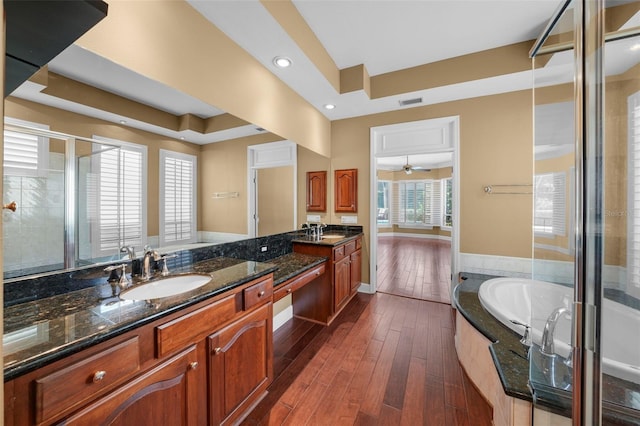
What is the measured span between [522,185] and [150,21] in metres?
3.75

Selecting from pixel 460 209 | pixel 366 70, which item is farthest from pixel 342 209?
pixel 366 70

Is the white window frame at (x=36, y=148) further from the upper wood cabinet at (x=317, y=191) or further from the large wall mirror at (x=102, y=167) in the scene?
the upper wood cabinet at (x=317, y=191)

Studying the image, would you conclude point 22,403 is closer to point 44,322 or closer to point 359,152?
point 44,322

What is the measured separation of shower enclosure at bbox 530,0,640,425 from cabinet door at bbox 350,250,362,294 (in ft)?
7.12

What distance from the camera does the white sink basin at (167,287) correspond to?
52.9 inches

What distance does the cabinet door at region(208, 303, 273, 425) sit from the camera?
1247 mm

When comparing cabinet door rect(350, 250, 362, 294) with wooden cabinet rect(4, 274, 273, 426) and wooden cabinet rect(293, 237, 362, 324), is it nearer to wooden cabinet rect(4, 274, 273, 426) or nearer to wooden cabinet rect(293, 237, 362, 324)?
wooden cabinet rect(293, 237, 362, 324)

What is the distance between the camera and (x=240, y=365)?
1.40 metres

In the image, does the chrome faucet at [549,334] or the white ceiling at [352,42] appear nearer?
the chrome faucet at [549,334]

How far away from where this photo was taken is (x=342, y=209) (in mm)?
3707

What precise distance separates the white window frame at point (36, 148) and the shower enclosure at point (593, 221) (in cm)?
209

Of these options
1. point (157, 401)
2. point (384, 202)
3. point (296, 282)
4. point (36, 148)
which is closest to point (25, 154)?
point (36, 148)

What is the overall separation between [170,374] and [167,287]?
57 centimetres

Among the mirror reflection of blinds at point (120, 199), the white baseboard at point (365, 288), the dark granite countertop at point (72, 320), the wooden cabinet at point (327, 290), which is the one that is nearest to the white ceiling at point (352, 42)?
the mirror reflection of blinds at point (120, 199)
